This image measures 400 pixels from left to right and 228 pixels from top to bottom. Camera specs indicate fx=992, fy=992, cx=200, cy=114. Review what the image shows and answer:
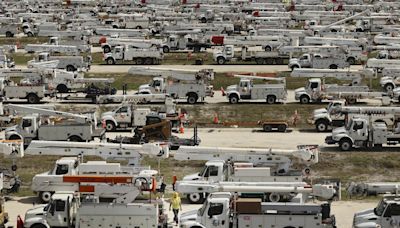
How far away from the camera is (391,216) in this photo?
4031 cm

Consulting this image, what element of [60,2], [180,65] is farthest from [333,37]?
[60,2]

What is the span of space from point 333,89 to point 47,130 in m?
26.2

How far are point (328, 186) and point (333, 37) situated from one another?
75.2m

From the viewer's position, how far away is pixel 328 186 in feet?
138

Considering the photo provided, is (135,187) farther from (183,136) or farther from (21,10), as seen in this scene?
(21,10)

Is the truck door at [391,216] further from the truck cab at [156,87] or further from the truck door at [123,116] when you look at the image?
the truck cab at [156,87]

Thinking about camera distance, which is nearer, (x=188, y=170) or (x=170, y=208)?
(x=170, y=208)

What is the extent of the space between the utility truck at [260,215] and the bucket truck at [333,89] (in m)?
36.7

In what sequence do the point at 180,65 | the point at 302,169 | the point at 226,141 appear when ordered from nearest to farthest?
the point at 302,169, the point at 226,141, the point at 180,65

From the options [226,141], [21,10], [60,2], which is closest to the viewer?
[226,141]

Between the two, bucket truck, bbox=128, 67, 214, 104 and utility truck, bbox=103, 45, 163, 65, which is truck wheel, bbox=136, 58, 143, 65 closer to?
utility truck, bbox=103, 45, 163, 65

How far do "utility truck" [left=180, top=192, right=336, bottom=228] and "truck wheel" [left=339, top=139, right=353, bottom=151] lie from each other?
69.2ft

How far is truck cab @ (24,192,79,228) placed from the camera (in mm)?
41594

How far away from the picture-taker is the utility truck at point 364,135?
6062 cm
